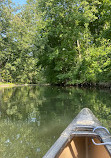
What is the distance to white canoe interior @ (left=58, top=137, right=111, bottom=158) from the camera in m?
1.93

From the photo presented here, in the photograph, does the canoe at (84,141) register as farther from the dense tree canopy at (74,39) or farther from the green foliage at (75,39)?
the green foliage at (75,39)

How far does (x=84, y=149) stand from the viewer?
223 centimetres

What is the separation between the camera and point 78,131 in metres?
2.00

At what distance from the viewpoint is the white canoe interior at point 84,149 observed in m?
1.93

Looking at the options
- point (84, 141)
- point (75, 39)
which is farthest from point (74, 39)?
point (84, 141)

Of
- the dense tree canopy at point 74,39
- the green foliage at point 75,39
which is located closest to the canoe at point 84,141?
the dense tree canopy at point 74,39

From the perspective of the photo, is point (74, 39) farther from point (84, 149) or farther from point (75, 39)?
point (84, 149)

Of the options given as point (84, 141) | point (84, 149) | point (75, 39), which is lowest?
point (84, 149)

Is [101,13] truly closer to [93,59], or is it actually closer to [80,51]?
[80,51]

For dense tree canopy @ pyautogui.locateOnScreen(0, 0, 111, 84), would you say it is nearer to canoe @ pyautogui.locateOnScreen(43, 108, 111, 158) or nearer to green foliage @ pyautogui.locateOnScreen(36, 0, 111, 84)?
green foliage @ pyautogui.locateOnScreen(36, 0, 111, 84)

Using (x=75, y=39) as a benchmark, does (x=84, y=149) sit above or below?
below

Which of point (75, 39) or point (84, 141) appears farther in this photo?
point (75, 39)

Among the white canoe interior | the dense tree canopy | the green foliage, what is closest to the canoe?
the white canoe interior

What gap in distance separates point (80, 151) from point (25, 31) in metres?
23.3
